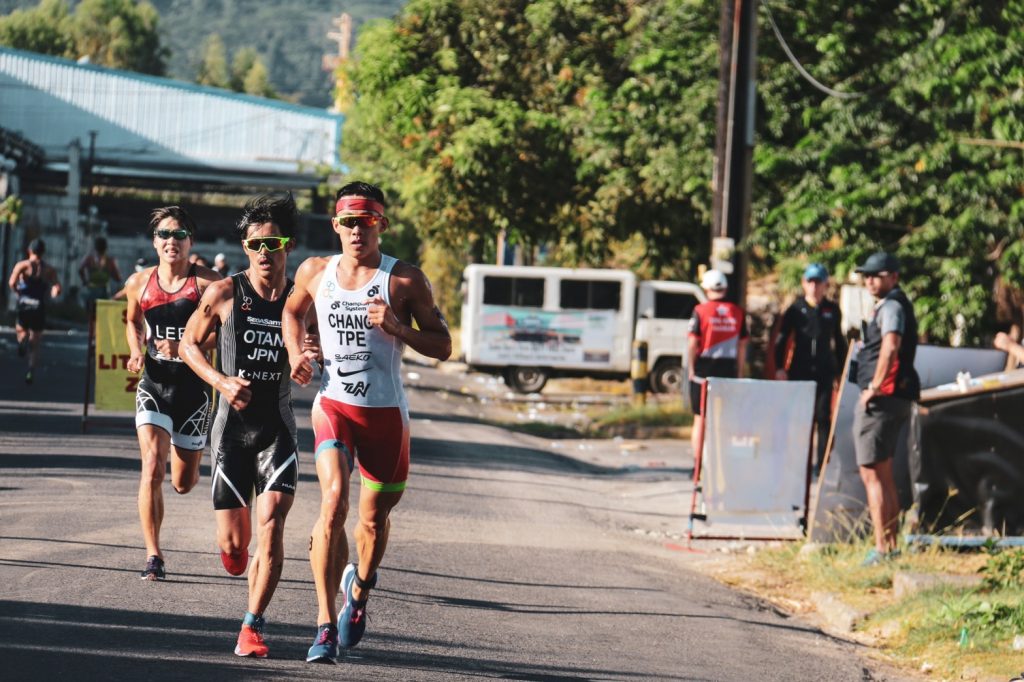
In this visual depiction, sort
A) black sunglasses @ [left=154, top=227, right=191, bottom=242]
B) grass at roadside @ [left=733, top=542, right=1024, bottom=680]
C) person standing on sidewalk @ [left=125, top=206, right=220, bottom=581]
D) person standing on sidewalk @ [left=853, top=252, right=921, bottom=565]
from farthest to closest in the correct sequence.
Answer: person standing on sidewalk @ [left=853, top=252, right=921, bottom=565] → black sunglasses @ [left=154, top=227, right=191, bottom=242] → person standing on sidewalk @ [left=125, top=206, right=220, bottom=581] → grass at roadside @ [left=733, top=542, right=1024, bottom=680]

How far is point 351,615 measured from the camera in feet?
24.3

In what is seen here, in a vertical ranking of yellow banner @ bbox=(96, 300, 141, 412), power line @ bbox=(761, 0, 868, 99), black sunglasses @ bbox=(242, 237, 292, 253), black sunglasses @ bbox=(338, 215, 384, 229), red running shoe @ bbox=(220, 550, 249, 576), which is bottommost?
red running shoe @ bbox=(220, 550, 249, 576)

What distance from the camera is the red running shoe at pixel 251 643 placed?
23.6ft

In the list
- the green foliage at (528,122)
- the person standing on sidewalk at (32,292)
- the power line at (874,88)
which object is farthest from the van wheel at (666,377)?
the person standing on sidewalk at (32,292)

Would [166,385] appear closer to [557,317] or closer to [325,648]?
[325,648]

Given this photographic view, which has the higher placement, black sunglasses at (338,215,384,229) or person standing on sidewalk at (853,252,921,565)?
black sunglasses at (338,215,384,229)

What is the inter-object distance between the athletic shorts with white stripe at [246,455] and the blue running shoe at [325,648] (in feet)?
2.48

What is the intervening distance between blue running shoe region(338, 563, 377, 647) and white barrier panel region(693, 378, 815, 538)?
215 inches

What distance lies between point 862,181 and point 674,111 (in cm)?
545

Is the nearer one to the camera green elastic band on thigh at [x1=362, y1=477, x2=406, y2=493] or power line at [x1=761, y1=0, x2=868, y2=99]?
green elastic band on thigh at [x1=362, y1=477, x2=406, y2=493]

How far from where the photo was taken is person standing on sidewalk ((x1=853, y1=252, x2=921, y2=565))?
1133 centimetres

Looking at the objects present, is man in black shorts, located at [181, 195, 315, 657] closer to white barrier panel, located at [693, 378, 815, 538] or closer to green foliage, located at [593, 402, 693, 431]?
white barrier panel, located at [693, 378, 815, 538]

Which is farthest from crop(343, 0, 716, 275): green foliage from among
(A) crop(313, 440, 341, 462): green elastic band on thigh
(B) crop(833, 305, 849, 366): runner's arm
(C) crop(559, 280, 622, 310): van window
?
(A) crop(313, 440, 341, 462): green elastic band on thigh

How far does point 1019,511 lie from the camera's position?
11578 mm
